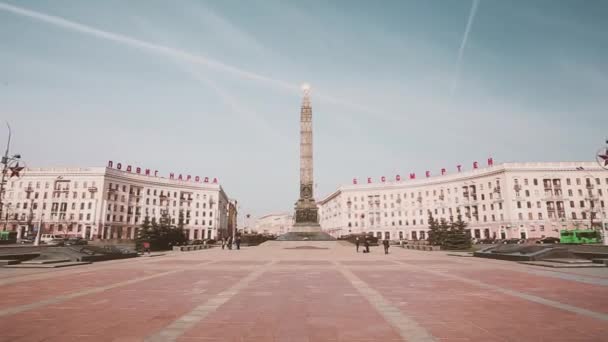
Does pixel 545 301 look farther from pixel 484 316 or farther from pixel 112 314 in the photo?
pixel 112 314

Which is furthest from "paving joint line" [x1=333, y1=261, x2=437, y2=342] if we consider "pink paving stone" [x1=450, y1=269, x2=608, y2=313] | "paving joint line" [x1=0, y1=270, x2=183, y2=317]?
"paving joint line" [x1=0, y1=270, x2=183, y2=317]

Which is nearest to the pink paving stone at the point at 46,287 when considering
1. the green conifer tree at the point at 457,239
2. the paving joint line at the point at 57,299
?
the paving joint line at the point at 57,299

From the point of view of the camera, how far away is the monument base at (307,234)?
45.2 m

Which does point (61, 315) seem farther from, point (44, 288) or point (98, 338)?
point (44, 288)

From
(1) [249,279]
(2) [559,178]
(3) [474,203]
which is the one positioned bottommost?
(1) [249,279]

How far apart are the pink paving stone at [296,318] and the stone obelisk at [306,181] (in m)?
39.8

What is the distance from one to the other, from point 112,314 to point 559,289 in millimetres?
11525

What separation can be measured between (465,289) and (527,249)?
43.8 ft

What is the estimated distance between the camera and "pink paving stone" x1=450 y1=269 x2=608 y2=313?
7.46 metres

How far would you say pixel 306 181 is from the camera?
52.0 meters

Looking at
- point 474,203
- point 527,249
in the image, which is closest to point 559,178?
point 474,203

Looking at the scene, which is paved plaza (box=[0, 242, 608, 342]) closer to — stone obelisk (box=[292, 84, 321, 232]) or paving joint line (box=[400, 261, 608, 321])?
paving joint line (box=[400, 261, 608, 321])

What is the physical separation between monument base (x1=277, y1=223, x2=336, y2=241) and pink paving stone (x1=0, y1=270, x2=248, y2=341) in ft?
119

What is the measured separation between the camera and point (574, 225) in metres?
65.4
